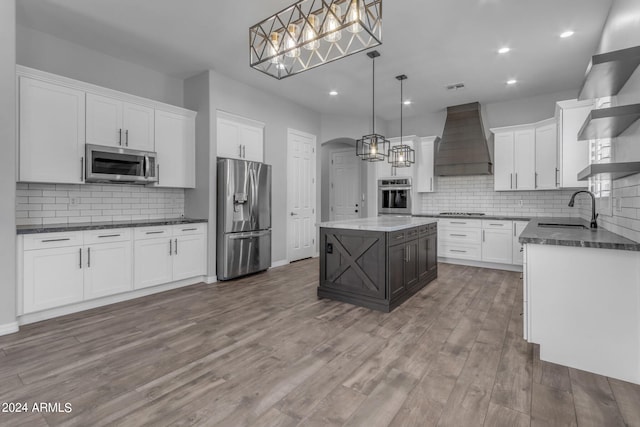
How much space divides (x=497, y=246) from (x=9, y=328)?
21.1ft

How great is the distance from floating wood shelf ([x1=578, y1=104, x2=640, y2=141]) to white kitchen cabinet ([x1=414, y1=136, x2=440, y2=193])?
4064mm

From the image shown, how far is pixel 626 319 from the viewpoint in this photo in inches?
81.7

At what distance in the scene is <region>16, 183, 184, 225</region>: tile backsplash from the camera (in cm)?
352

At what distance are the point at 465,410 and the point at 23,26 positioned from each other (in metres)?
5.42

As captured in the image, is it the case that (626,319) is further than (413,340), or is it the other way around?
(413,340)

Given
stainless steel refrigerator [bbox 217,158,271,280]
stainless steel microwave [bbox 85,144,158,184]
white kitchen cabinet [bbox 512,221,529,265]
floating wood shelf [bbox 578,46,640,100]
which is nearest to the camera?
floating wood shelf [bbox 578,46,640,100]

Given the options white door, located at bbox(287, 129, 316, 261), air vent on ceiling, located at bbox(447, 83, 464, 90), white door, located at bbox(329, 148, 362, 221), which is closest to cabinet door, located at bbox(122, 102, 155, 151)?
white door, located at bbox(287, 129, 316, 261)

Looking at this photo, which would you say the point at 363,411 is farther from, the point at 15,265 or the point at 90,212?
the point at 90,212

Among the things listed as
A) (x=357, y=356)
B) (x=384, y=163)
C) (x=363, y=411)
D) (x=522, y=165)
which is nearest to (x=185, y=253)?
(x=357, y=356)

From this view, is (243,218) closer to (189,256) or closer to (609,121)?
(189,256)

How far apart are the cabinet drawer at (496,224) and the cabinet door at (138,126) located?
17.9 feet

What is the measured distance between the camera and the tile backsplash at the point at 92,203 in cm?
352

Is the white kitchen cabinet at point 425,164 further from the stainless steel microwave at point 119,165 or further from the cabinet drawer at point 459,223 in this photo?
the stainless steel microwave at point 119,165

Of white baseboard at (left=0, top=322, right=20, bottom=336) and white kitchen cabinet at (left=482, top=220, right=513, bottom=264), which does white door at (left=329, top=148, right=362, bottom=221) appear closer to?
white kitchen cabinet at (left=482, top=220, right=513, bottom=264)
